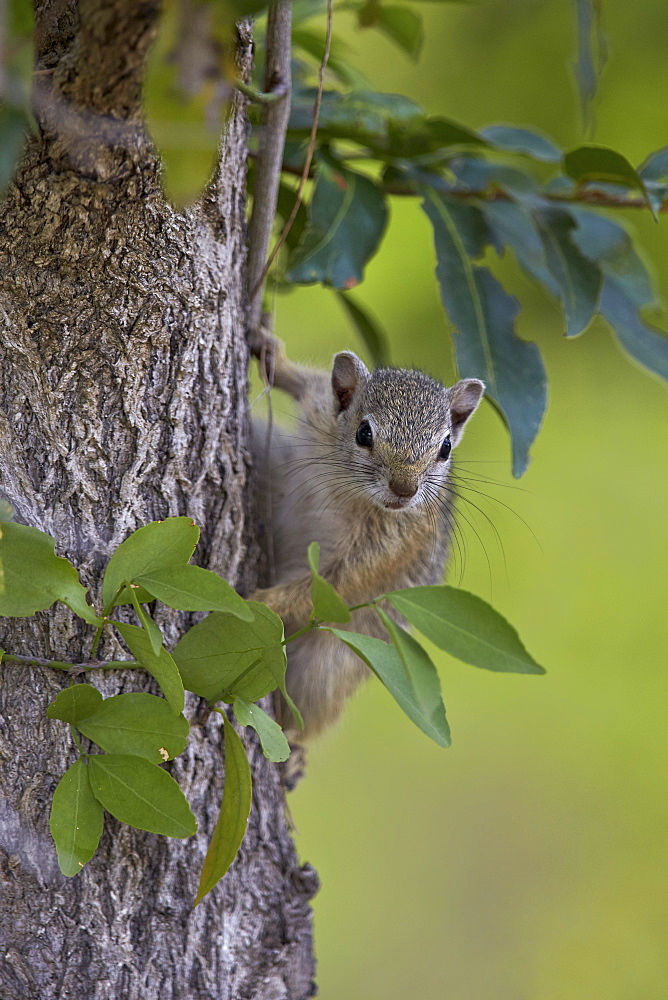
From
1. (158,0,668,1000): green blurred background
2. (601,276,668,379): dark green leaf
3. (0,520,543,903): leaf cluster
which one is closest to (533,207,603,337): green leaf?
(601,276,668,379): dark green leaf

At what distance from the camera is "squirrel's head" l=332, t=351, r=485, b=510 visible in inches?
59.5

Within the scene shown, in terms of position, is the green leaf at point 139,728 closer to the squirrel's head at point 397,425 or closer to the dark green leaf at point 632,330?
the squirrel's head at point 397,425

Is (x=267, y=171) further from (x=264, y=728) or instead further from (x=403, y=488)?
(x=264, y=728)

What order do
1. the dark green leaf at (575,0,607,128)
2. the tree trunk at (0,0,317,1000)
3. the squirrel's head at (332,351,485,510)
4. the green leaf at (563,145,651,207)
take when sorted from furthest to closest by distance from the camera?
the squirrel's head at (332,351,485,510), the green leaf at (563,145,651,207), the tree trunk at (0,0,317,1000), the dark green leaf at (575,0,607,128)

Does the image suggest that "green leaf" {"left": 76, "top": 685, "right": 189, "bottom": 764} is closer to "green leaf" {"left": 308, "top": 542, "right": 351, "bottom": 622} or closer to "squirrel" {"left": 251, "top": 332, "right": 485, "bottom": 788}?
"green leaf" {"left": 308, "top": 542, "right": 351, "bottom": 622}

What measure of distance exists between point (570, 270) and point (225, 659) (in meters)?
0.89

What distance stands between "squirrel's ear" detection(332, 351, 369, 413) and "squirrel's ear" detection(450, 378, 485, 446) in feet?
0.58

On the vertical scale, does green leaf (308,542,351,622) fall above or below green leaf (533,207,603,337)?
below

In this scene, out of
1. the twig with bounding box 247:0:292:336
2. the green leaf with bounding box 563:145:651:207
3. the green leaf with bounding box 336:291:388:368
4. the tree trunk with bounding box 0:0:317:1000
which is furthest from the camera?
the green leaf with bounding box 336:291:388:368

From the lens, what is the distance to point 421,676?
34.0 inches

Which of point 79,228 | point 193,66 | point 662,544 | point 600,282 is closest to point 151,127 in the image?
point 193,66

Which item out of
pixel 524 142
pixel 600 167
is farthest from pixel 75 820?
pixel 524 142

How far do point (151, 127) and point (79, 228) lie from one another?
52 centimetres

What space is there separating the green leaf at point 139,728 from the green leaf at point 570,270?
82cm
